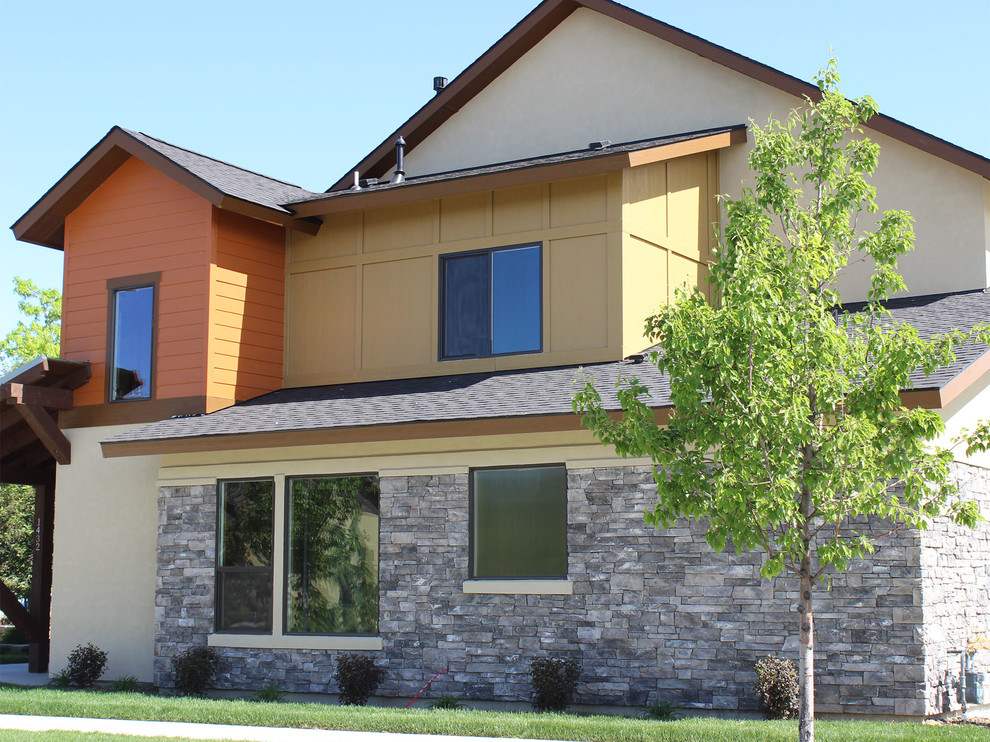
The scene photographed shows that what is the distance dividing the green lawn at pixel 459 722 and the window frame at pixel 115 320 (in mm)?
4596

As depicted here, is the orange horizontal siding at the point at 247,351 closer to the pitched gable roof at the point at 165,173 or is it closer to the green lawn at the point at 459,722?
the pitched gable roof at the point at 165,173

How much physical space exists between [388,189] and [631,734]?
28.0 feet

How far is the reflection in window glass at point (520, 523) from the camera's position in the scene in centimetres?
1367

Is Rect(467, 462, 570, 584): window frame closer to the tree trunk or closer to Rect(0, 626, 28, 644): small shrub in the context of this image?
the tree trunk

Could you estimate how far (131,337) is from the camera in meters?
17.4

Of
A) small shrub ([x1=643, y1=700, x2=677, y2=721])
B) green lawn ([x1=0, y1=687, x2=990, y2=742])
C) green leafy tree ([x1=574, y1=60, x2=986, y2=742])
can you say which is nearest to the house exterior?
small shrub ([x1=643, y1=700, x2=677, y2=721])

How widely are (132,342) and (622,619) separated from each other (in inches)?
343

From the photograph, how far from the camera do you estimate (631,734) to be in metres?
10.7

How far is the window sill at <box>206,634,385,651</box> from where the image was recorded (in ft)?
47.7

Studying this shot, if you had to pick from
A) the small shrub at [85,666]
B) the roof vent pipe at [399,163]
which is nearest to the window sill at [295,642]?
the small shrub at [85,666]

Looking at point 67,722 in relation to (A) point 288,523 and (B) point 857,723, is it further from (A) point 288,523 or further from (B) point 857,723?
(B) point 857,723

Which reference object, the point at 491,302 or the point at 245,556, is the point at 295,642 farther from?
the point at 491,302

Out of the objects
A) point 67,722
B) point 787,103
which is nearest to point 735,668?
point 67,722

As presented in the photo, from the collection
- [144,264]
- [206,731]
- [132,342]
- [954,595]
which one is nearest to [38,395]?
[132,342]
